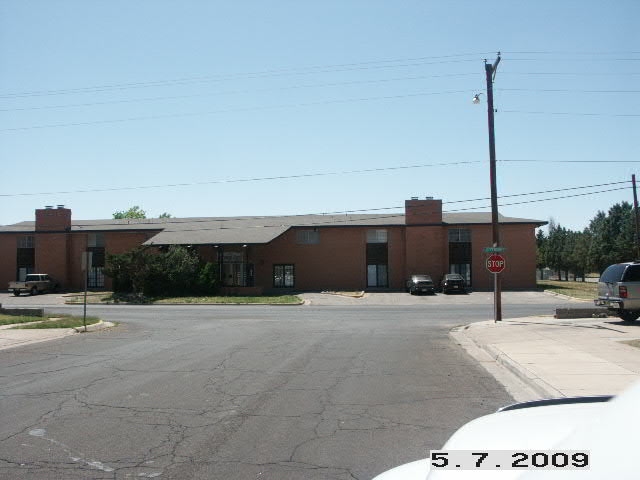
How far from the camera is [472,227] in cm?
5153

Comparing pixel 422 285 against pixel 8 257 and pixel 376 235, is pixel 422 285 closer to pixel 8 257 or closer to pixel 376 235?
pixel 376 235

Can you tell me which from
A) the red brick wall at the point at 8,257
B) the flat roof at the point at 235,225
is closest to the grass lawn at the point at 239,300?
the flat roof at the point at 235,225

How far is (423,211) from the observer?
168ft

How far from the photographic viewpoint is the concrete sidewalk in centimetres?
920

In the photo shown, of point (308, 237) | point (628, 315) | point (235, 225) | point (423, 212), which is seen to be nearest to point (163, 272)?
point (235, 225)

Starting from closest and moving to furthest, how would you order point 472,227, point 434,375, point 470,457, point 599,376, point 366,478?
point 470,457 < point 366,478 < point 599,376 < point 434,375 < point 472,227

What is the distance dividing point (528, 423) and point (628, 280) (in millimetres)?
18058

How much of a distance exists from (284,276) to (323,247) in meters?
4.41

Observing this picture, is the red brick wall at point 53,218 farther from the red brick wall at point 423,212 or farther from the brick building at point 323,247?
the red brick wall at point 423,212

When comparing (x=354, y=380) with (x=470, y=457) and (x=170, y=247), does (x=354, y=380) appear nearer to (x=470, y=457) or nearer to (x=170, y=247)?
(x=470, y=457)

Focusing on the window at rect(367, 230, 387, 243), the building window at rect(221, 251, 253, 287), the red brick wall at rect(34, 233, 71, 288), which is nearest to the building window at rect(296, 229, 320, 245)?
the window at rect(367, 230, 387, 243)

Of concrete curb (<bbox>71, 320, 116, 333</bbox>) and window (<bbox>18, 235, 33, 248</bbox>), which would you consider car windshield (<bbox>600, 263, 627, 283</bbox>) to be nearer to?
concrete curb (<bbox>71, 320, 116, 333</bbox>)

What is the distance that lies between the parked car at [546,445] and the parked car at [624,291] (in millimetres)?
17151

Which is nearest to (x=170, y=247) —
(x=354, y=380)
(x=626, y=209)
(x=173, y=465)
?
(x=354, y=380)
